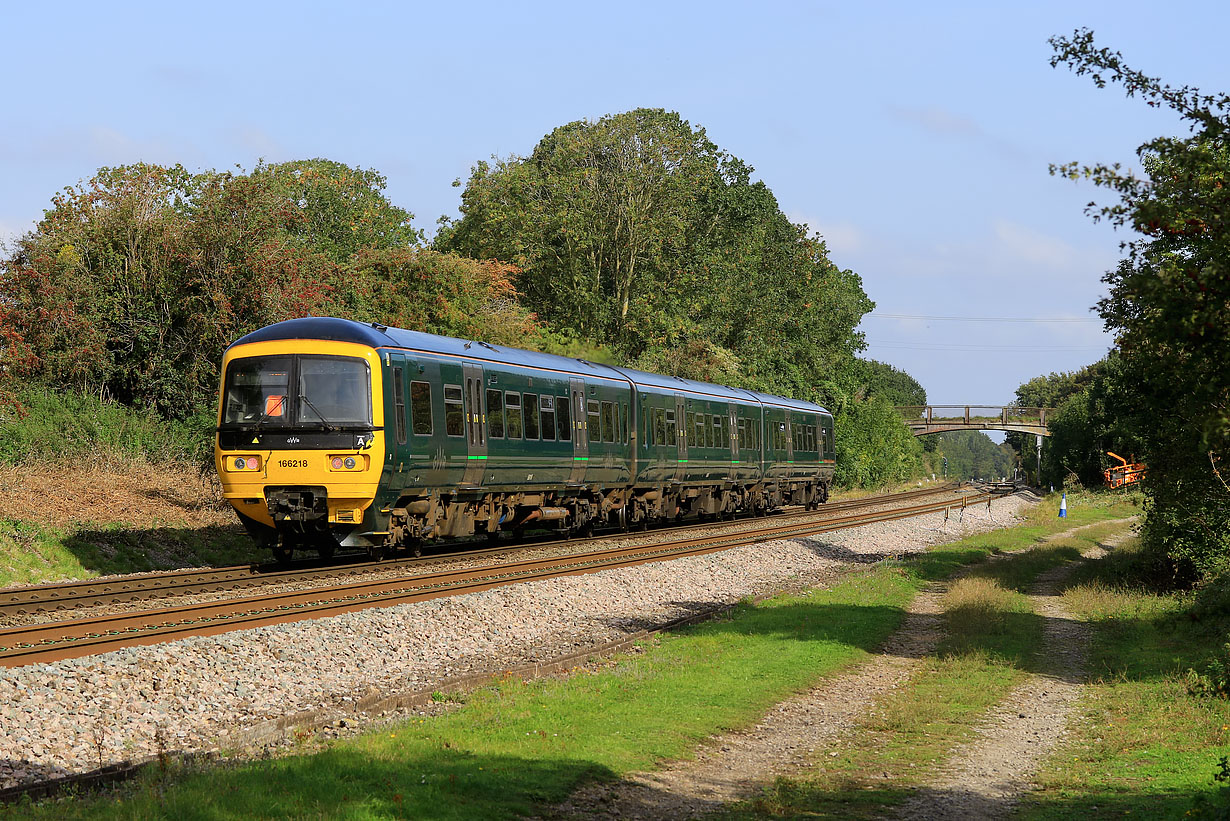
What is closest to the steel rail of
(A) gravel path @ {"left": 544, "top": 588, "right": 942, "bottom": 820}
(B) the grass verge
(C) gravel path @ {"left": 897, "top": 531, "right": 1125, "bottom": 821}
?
(A) gravel path @ {"left": 544, "top": 588, "right": 942, "bottom": 820}

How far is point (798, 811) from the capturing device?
7.73 m

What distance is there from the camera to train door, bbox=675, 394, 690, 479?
32219 mm

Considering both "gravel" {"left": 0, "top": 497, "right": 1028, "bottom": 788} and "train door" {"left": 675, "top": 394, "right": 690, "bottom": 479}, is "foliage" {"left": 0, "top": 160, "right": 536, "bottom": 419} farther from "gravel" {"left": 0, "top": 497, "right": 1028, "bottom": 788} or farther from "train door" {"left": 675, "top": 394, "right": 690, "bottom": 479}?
"gravel" {"left": 0, "top": 497, "right": 1028, "bottom": 788}

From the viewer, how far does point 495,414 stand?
2220 cm

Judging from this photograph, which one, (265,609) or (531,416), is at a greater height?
(531,416)

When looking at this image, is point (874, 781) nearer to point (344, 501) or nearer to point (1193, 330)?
point (1193, 330)

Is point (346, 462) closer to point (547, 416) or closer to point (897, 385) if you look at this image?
point (547, 416)

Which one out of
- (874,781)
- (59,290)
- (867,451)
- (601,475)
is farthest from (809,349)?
(874,781)

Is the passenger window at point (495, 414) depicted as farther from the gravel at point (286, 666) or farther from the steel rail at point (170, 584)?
the gravel at point (286, 666)

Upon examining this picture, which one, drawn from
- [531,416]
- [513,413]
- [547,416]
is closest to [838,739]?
[513,413]

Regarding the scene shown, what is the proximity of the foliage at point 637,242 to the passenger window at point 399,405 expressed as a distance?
3126 cm

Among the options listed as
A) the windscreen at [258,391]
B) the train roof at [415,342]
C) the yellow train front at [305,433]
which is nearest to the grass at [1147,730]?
the yellow train front at [305,433]

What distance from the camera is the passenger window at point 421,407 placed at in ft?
63.7

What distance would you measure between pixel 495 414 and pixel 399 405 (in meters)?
3.43
